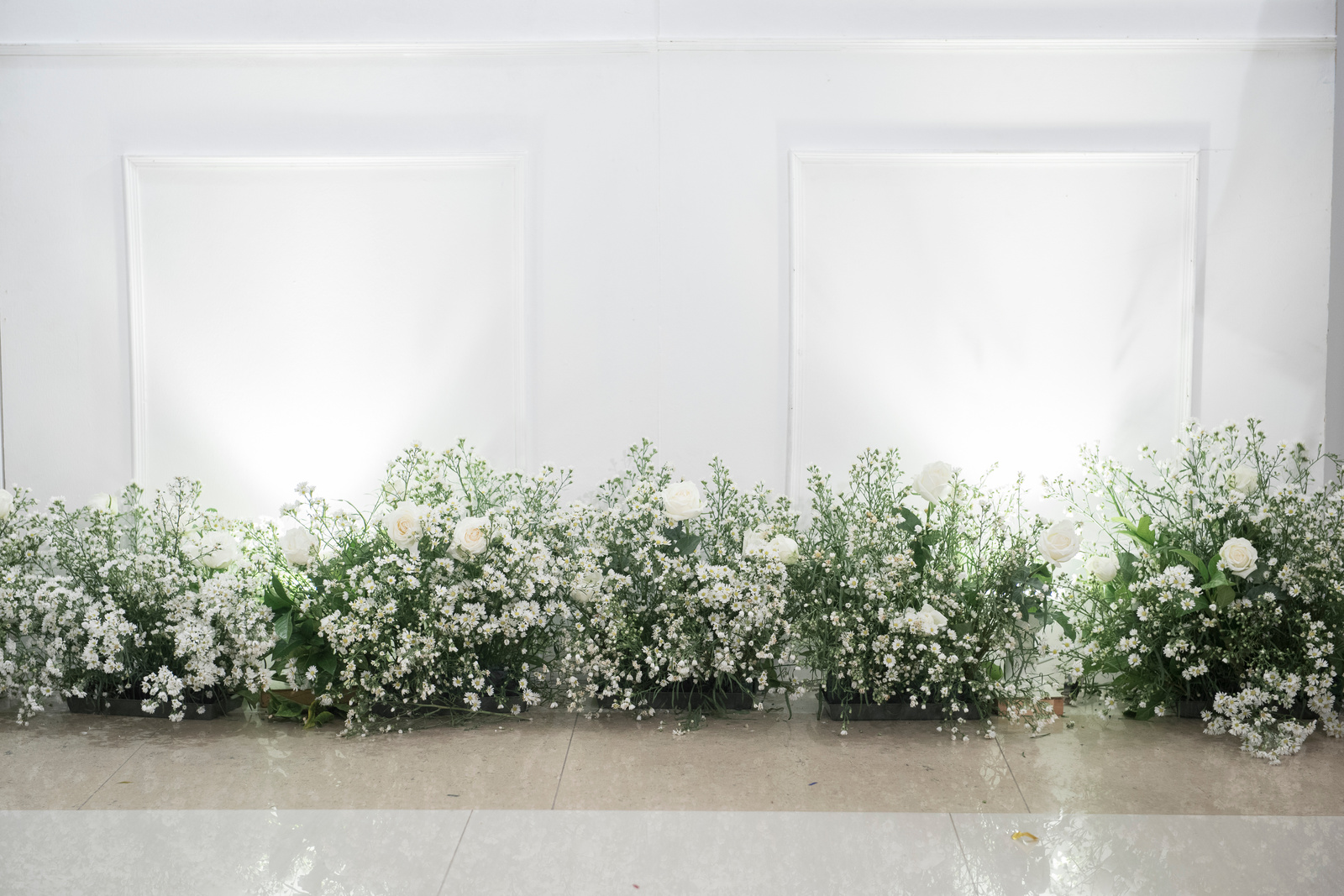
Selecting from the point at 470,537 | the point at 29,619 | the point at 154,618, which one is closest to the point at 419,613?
the point at 470,537

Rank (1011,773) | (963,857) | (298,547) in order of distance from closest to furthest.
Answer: (963,857) < (1011,773) < (298,547)

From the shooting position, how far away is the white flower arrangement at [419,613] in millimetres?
2750

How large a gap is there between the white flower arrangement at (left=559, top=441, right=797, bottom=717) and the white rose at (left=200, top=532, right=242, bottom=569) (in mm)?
1110

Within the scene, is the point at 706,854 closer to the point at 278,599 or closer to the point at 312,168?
the point at 278,599

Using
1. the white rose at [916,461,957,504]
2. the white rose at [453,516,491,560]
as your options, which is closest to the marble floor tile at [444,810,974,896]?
the white rose at [453,516,491,560]

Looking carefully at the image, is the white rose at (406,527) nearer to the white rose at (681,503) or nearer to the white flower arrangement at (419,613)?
the white flower arrangement at (419,613)

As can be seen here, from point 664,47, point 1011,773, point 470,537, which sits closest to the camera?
point 1011,773

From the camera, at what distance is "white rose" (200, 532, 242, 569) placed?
2961 mm

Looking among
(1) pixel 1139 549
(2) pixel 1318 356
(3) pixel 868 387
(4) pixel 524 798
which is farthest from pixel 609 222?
(2) pixel 1318 356

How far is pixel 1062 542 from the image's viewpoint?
9.30 ft

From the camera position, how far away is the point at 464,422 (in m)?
3.26

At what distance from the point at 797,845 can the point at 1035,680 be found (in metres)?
1.39

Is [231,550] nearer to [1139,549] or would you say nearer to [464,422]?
[464,422]

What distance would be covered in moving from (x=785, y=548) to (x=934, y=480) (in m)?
0.55
